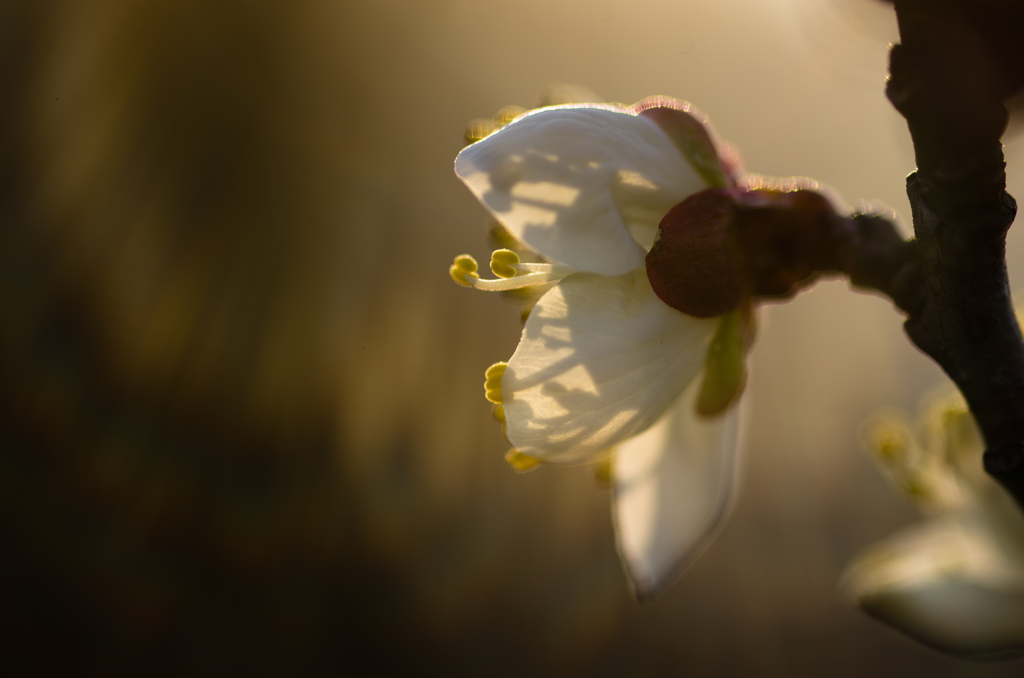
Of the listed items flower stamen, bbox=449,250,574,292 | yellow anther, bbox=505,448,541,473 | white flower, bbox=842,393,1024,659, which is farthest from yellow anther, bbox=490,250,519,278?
white flower, bbox=842,393,1024,659

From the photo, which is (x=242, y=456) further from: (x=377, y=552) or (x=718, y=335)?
(x=718, y=335)

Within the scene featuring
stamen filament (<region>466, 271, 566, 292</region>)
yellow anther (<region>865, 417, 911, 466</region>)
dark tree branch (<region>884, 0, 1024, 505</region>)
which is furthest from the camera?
yellow anther (<region>865, 417, 911, 466</region>)

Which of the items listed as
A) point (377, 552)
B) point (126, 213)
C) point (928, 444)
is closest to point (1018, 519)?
point (928, 444)

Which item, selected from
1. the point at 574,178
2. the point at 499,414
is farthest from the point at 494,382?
the point at 574,178

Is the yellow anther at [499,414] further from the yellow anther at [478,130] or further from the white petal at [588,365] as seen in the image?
the yellow anther at [478,130]

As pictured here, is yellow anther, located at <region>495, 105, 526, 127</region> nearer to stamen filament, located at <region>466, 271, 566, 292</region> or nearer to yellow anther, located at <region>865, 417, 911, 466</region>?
stamen filament, located at <region>466, 271, 566, 292</region>
